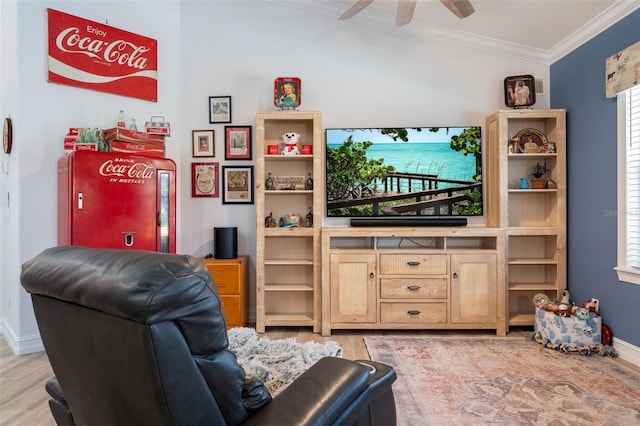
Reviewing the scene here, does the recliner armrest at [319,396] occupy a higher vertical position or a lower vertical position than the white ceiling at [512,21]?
lower

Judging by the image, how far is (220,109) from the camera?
387cm

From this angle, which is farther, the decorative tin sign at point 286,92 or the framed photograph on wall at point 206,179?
the framed photograph on wall at point 206,179

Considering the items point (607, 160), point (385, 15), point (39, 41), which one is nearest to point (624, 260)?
point (607, 160)

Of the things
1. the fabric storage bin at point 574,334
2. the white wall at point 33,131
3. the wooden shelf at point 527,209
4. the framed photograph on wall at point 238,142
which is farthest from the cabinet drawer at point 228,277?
the fabric storage bin at point 574,334

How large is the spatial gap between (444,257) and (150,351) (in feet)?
9.80

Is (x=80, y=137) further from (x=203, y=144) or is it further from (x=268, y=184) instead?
(x=268, y=184)

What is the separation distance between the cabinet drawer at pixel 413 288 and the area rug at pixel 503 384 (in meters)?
0.39

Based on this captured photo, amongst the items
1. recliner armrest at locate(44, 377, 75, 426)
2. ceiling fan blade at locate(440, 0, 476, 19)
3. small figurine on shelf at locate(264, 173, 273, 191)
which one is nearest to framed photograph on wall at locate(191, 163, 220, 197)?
small figurine on shelf at locate(264, 173, 273, 191)

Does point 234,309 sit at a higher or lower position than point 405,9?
lower

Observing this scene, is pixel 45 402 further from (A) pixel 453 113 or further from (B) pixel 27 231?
(A) pixel 453 113

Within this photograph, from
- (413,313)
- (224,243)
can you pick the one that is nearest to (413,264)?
(413,313)

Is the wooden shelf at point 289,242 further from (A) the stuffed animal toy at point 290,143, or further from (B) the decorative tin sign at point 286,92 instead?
(B) the decorative tin sign at point 286,92

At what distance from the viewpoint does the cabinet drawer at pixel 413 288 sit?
10.9ft

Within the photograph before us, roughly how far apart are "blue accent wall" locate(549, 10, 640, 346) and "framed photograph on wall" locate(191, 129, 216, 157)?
3.46m
